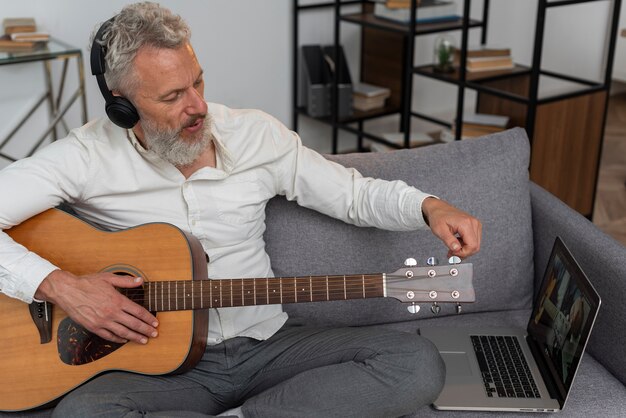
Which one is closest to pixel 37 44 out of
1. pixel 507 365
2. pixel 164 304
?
pixel 164 304

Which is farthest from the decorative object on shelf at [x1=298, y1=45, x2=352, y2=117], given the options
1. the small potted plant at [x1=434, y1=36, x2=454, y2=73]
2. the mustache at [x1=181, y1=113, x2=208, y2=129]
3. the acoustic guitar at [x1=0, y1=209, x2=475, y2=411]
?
the acoustic guitar at [x1=0, y1=209, x2=475, y2=411]

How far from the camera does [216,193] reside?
6.12ft

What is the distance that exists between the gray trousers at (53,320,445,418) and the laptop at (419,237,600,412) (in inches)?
4.5

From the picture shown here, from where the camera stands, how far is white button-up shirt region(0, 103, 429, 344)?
176cm

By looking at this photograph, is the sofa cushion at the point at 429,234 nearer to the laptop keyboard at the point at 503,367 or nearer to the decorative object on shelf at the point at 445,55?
the laptop keyboard at the point at 503,367

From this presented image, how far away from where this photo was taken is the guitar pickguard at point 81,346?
1709mm

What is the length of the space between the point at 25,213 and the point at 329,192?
662 mm

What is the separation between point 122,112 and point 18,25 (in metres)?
1.80

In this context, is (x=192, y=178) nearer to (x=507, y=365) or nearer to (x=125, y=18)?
(x=125, y=18)

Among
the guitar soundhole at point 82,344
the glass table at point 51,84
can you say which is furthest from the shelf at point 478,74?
the guitar soundhole at point 82,344

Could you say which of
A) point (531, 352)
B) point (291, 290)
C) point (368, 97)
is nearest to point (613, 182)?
point (368, 97)

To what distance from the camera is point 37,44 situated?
10.9 ft

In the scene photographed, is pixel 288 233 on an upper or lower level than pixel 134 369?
upper

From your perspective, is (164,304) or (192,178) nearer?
(164,304)
